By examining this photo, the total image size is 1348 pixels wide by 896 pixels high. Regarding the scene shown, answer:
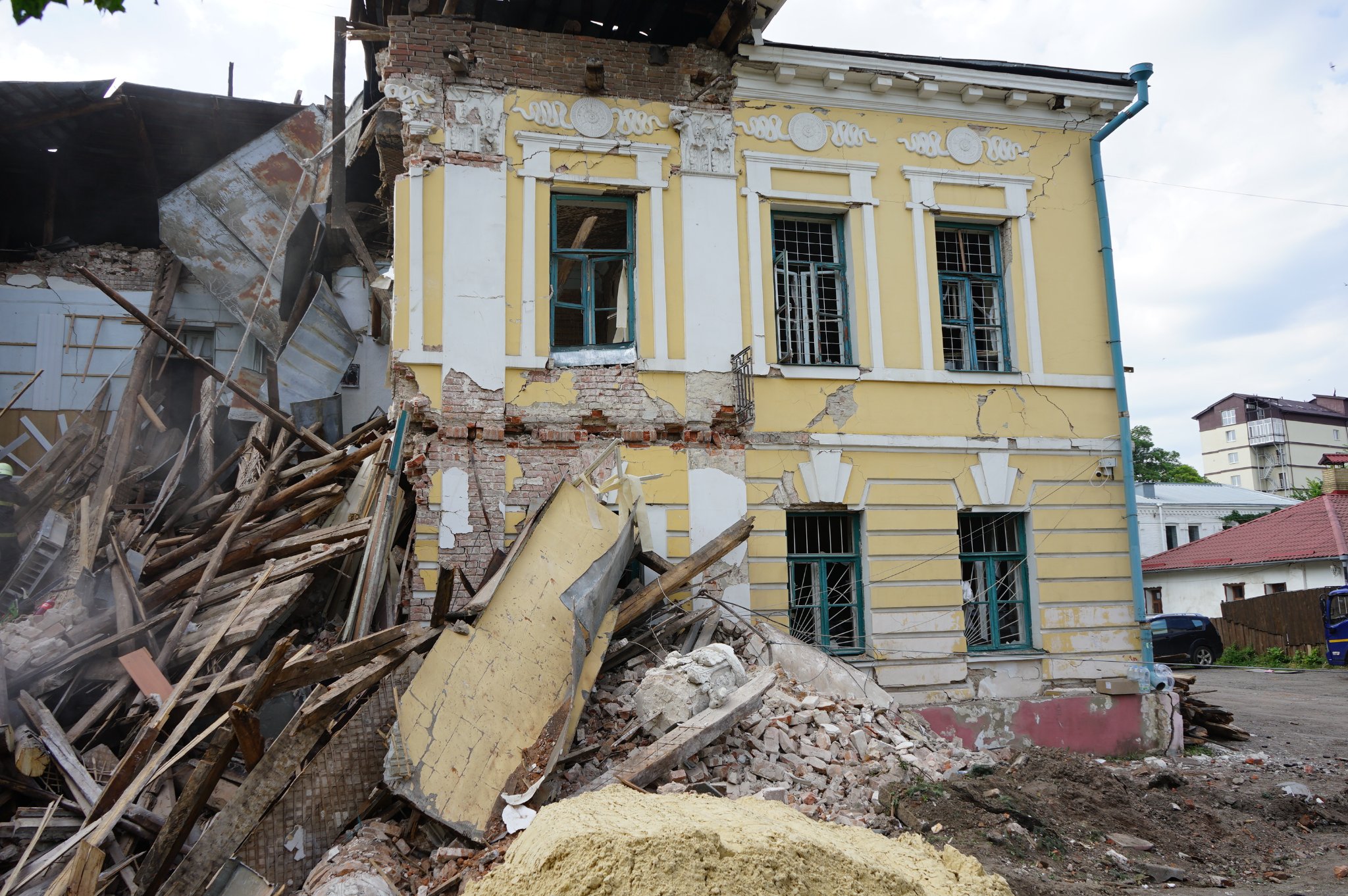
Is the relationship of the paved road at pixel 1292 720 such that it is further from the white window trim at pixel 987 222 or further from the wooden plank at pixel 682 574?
the white window trim at pixel 987 222

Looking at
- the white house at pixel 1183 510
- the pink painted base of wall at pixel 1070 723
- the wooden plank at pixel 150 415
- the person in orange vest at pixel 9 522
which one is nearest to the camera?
the person in orange vest at pixel 9 522

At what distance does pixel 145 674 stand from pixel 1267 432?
65.1 metres

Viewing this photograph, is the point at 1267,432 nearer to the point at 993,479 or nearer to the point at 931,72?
the point at 993,479

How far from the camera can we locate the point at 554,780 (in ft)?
19.8

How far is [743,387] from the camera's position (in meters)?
9.62

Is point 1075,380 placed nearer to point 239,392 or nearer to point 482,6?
point 482,6

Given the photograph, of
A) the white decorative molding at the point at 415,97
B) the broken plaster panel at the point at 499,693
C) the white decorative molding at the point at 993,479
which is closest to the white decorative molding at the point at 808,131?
the white decorative molding at the point at 415,97

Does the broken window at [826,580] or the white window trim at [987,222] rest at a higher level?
the white window trim at [987,222]

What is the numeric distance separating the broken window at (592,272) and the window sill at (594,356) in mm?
68

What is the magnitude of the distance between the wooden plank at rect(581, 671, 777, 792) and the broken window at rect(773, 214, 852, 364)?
446cm

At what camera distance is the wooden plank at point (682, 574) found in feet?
25.6

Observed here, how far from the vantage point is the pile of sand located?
13.4 feet

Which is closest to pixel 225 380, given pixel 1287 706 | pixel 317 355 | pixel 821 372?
pixel 317 355

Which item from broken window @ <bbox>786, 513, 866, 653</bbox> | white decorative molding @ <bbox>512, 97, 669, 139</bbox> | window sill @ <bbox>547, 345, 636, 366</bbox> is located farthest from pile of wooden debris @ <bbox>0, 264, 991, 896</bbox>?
white decorative molding @ <bbox>512, 97, 669, 139</bbox>
